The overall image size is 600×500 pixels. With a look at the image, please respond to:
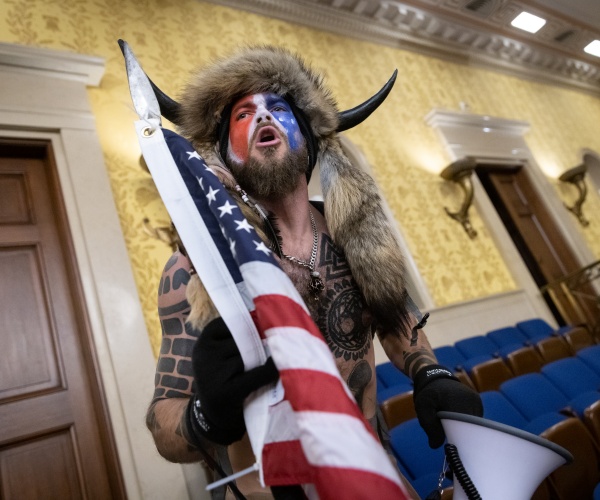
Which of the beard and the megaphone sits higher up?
the beard

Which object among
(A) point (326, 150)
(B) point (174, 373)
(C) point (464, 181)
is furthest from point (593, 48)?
(B) point (174, 373)

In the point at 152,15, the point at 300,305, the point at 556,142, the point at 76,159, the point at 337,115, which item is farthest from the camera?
the point at 556,142

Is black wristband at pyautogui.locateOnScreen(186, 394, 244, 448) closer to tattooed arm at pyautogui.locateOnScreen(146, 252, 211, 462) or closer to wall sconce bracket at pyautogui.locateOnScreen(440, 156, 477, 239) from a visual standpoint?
tattooed arm at pyautogui.locateOnScreen(146, 252, 211, 462)

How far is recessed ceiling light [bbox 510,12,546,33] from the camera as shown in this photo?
695 cm

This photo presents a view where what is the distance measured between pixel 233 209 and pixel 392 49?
249 inches

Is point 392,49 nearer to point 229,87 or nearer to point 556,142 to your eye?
point 556,142

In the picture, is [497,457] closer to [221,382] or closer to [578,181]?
[221,382]

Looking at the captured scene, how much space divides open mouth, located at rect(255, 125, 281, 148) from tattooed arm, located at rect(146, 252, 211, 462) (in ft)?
1.13

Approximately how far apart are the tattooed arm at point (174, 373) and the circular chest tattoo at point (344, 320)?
0.33 meters

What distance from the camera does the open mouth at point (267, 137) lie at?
3.26 feet

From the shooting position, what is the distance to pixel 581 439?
163 centimetres


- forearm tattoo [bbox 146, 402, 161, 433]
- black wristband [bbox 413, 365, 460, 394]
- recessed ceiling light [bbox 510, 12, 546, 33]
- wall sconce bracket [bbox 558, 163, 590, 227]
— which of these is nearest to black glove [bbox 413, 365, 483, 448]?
black wristband [bbox 413, 365, 460, 394]

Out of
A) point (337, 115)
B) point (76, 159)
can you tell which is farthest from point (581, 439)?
point (76, 159)

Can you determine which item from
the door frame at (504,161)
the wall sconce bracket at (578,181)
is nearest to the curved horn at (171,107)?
the door frame at (504,161)
